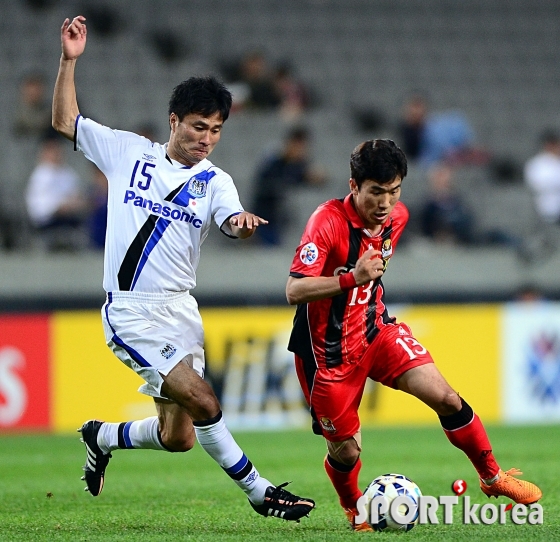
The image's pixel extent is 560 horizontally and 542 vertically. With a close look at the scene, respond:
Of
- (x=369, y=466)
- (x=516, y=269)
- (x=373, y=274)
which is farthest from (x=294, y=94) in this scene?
(x=373, y=274)

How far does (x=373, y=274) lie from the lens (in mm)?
5586

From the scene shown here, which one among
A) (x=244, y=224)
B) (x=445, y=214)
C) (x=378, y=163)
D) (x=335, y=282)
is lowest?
(x=335, y=282)

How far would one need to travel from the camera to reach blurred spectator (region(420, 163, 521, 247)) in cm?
1506

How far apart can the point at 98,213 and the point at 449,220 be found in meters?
4.66

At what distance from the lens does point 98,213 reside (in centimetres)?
1404

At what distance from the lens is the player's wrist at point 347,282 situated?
565 cm

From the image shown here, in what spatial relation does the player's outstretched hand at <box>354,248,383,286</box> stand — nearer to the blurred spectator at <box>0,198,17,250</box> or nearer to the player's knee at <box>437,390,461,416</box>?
the player's knee at <box>437,390,461,416</box>

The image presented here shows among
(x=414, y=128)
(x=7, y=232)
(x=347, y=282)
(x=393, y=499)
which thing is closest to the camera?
(x=347, y=282)

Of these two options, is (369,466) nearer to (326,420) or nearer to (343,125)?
(326,420)

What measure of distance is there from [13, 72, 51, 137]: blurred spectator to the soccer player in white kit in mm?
8821

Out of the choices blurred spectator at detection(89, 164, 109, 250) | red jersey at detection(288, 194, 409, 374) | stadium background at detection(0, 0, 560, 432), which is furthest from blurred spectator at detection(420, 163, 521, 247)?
red jersey at detection(288, 194, 409, 374)

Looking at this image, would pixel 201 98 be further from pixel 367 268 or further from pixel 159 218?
pixel 367 268

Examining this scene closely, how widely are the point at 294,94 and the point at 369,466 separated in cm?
896

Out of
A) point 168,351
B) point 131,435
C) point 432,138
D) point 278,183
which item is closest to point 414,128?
point 432,138
